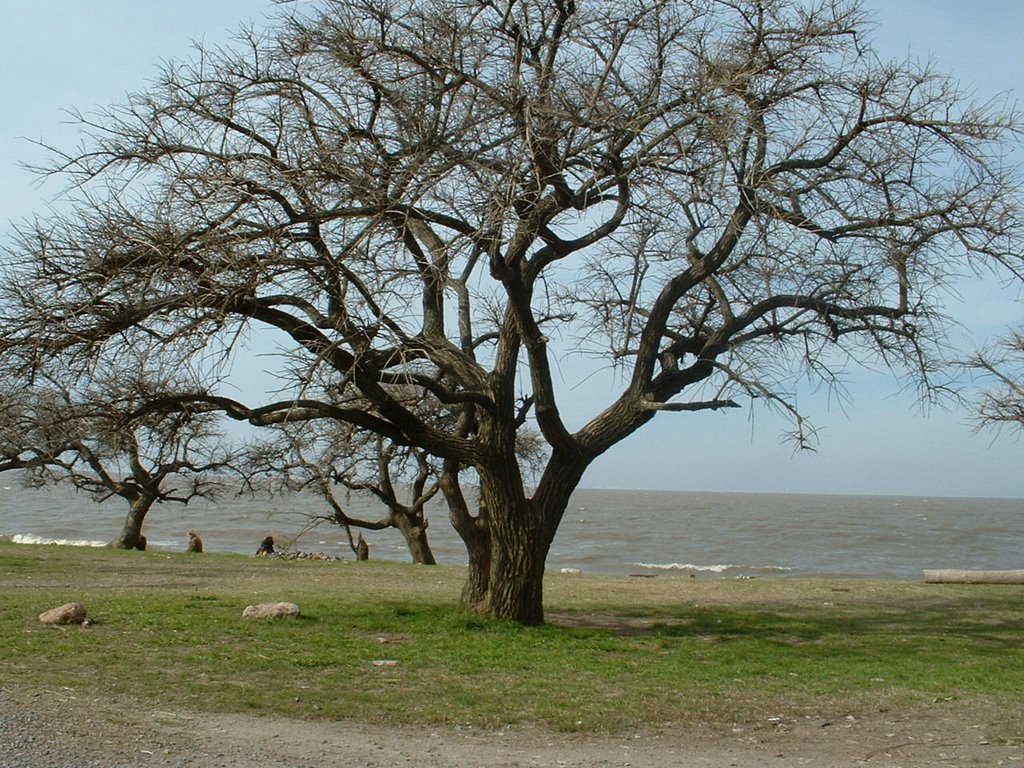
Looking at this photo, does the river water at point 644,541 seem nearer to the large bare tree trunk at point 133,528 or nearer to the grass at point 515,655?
the large bare tree trunk at point 133,528

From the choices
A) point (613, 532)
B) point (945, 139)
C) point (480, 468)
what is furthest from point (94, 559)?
point (613, 532)

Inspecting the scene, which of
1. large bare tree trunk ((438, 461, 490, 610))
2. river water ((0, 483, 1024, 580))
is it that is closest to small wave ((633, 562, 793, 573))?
river water ((0, 483, 1024, 580))

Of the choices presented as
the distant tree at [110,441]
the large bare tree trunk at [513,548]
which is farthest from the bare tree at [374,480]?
the large bare tree trunk at [513,548]

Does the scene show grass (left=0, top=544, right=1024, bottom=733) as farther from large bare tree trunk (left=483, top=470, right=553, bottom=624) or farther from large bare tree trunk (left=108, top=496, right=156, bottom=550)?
large bare tree trunk (left=108, top=496, right=156, bottom=550)

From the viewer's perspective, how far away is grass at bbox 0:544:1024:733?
744 centimetres

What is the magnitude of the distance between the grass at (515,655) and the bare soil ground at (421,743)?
1.06 ft

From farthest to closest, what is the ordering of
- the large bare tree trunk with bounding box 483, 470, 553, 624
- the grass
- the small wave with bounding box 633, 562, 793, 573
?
the small wave with bounding box 633, 562, 793, 573 → the large bare tree trunk with bounding box 483, 470, 553, 624 → the grass

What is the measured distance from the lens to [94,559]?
21219mm

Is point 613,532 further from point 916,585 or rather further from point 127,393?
point 127,393

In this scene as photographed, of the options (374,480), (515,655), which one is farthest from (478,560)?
(374,480)

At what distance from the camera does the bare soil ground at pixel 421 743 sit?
5.68 m

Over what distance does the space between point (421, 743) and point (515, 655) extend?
3164 millimetres

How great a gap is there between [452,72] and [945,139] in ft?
16.0

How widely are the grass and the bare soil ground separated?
324mm
